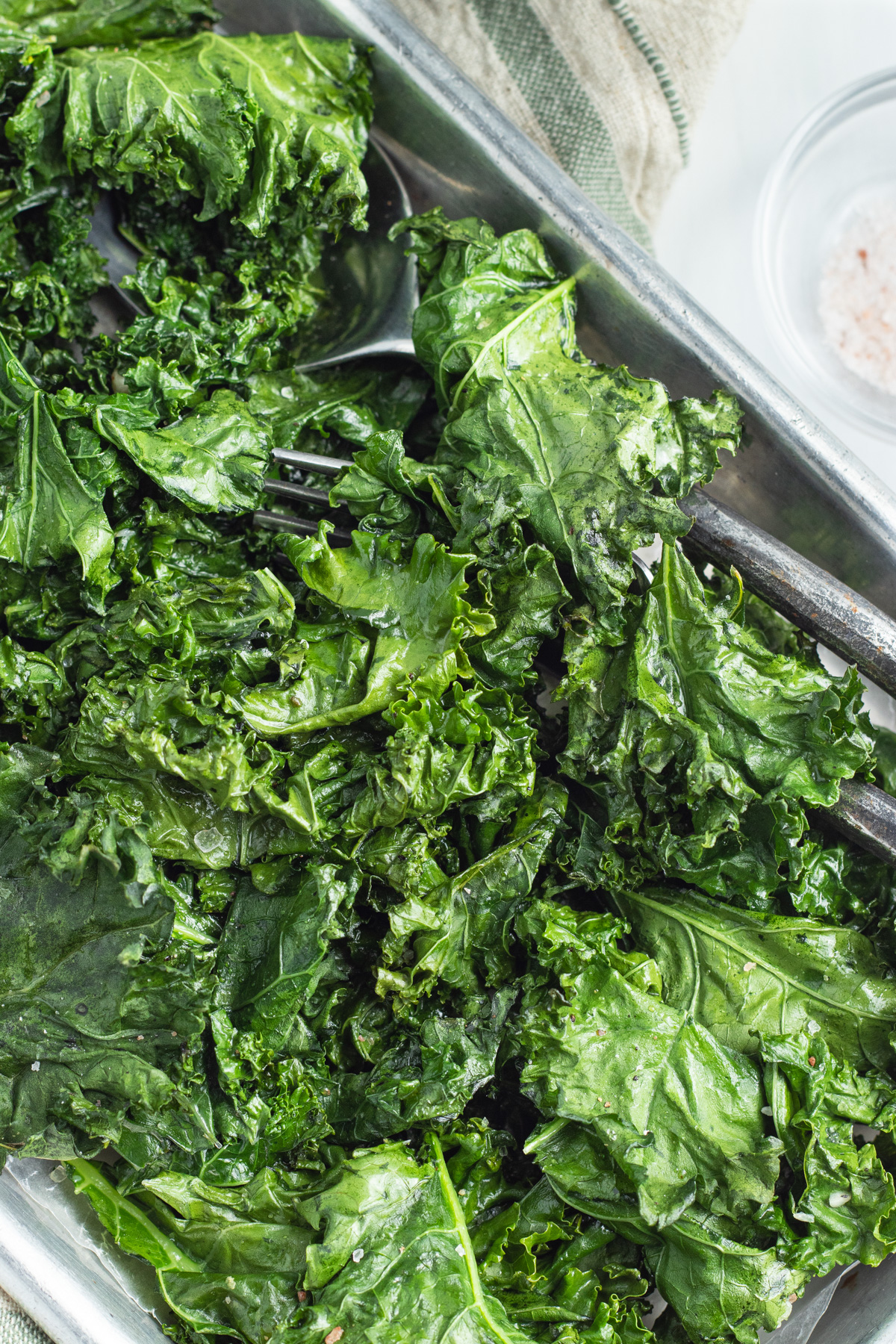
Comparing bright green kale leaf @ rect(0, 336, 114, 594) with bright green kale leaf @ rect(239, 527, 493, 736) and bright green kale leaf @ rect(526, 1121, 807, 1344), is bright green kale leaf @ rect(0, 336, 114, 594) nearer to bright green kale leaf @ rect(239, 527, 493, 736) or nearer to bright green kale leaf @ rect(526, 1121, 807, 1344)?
bright green kale leaf @ rect(239, 527, 493, 736)

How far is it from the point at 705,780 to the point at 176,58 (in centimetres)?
208

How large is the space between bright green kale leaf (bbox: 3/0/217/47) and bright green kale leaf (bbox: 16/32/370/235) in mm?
66

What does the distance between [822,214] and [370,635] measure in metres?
2.46

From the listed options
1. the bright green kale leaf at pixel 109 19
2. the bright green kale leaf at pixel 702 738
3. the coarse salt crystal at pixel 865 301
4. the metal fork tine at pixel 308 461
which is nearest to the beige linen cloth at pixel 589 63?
the coarse salt crystal at pixel 865 301

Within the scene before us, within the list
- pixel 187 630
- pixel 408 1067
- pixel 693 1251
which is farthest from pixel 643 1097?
pixel 187 630

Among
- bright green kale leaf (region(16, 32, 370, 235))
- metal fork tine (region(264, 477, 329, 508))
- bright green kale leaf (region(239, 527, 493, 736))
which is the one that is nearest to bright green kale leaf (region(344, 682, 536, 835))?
bright green kale leaf (region(239, 527, 493, 736))

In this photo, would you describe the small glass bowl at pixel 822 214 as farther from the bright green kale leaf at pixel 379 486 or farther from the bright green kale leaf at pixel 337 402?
the bright green kale leaf at pixel 379 486

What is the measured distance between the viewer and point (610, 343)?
97.6 inches

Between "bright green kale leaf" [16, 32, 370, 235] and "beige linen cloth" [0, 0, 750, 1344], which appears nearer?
"bright green kale leaf" [16, 32, 370, 235]

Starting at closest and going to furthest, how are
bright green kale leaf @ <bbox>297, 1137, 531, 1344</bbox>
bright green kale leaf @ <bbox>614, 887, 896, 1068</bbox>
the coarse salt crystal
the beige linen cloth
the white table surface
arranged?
bright green kale leaf @ <bbox>297, 1137, 531, 1344</bbox>, bright green kale leaf @ <bbox>614, 887, 896, 1068</bbox>, the beige linen cloth, the coarse salt crystal, the white table surface

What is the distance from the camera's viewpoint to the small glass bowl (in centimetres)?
326

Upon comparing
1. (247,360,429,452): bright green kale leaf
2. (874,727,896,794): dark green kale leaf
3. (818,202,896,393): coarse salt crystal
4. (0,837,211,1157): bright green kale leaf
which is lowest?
(0,837,211,1157): bright green kale leaf

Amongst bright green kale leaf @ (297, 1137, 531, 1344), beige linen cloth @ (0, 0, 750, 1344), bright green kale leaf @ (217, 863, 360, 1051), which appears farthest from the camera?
beige linen cloth @ (0, 0, 750, 1344)

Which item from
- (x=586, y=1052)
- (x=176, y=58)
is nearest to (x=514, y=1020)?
(x=586, y=1052)
